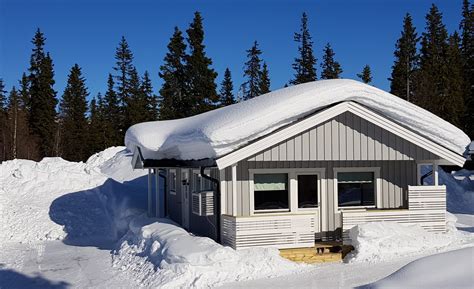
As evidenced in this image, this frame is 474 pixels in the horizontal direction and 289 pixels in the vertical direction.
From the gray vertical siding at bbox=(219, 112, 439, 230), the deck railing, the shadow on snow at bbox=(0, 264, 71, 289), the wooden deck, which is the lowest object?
the shadow on snow at bbox=(0, 264, 71, 289)

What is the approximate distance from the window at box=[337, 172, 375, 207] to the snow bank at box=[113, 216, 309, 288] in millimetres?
2927

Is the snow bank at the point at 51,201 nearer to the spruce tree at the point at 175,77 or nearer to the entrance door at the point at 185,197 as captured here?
the entrance door at the point at 185,197

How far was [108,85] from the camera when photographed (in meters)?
52.2

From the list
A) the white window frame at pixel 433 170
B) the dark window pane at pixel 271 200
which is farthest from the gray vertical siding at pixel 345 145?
the dark window pane at pixel 271 200

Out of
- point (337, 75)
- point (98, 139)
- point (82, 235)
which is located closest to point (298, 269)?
point (82, 235)

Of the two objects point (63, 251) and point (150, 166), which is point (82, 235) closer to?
point (63, 251)

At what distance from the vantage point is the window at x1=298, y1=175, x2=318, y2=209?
1216 cm

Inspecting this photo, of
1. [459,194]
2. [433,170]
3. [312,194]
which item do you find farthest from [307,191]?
[459,194]

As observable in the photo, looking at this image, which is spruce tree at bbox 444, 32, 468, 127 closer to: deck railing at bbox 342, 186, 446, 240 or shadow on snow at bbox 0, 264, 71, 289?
deck railing at bbox 342, 186, 446, 240

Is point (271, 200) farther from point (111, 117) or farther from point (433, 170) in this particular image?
point (111, 117)

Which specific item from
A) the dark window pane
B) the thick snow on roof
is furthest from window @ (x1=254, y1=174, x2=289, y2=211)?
the thick snow on roof

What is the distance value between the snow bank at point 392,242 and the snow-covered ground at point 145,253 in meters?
0.02

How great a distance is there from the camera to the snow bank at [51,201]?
17.2 m

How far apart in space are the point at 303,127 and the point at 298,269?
3276 millimetres
